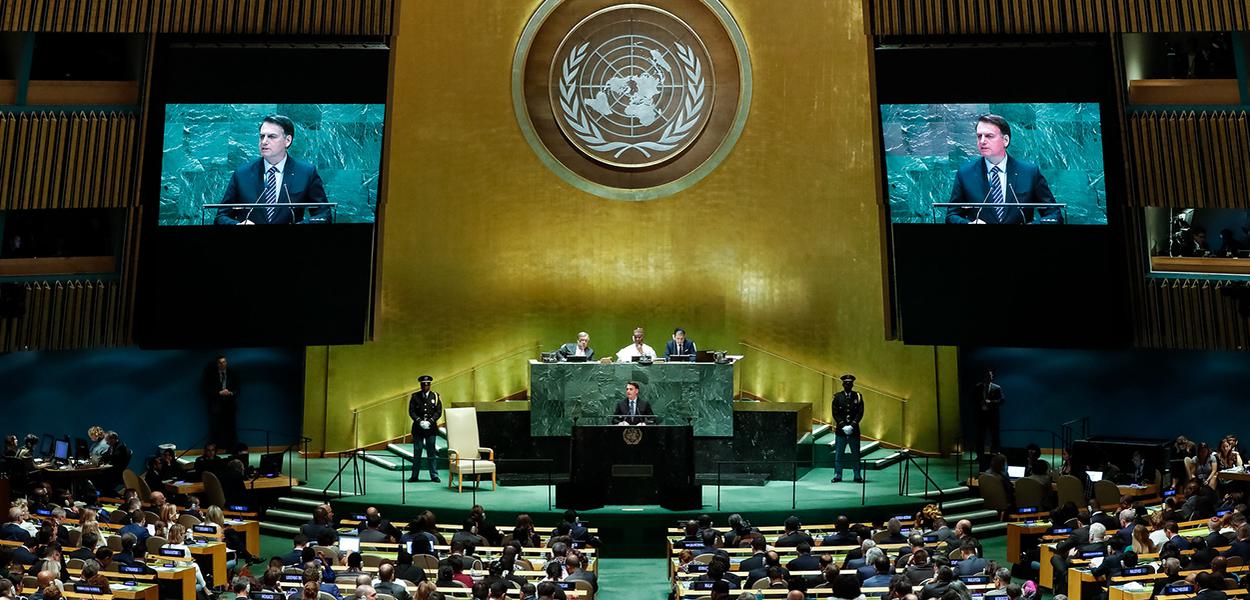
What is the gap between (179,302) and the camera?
1823 cm

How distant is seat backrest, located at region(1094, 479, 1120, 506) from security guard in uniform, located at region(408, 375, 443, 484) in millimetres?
7875

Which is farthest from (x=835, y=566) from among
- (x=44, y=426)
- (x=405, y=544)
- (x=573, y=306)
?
(x=44, y=426)

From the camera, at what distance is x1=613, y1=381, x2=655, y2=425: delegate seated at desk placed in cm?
1792

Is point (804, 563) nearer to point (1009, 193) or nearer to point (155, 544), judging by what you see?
point (155, 544)

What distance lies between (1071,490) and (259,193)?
1007cm

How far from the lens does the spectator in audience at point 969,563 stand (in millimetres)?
12742

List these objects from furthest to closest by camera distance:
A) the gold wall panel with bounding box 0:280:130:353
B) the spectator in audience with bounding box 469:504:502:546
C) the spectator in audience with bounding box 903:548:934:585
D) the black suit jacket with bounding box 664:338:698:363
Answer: the black suit jacket with bounding box 664:338:698:363, the gold wall panel with bounding box 0:280:130:353, the spectator in audience with bounding box 469:504:502:546, the spectator in audience with bounding box 903:548:934:585

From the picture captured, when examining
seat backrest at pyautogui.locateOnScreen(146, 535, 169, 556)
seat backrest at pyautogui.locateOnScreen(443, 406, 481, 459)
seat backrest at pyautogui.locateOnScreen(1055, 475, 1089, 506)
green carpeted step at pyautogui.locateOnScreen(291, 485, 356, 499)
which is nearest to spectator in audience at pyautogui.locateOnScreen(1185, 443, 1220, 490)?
seat backrest at pyautogui.locateOnScreen(1055, 475, 1089, 506)

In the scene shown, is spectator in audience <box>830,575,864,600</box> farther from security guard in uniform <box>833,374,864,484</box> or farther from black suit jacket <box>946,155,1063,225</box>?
black suit jacket <box>946,155,1063,225</box>

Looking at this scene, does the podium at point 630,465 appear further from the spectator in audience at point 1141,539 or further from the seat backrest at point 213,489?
the spectator in audience at point 1141,539

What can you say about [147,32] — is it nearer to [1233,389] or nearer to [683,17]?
[683,17]

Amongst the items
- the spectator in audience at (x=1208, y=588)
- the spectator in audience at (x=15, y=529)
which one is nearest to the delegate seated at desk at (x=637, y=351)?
the spectator in audience at (x=15, y=529)

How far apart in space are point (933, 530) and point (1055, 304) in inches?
175

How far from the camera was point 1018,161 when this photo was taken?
18.2 m
